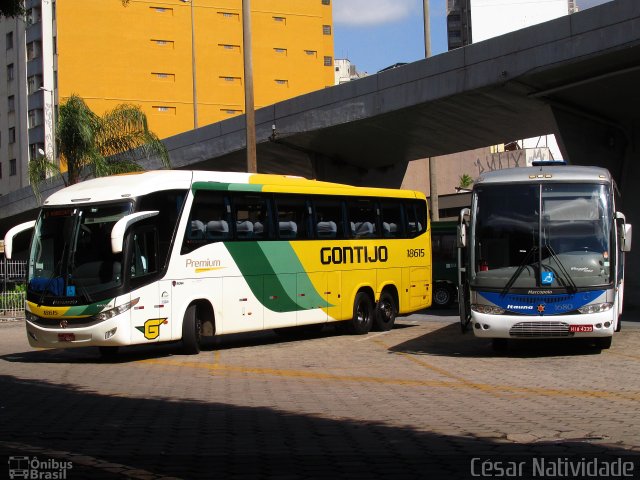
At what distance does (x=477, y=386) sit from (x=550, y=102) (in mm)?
13689

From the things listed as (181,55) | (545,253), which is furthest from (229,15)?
(545,253)

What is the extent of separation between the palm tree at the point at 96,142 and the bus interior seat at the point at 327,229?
41.2 feet

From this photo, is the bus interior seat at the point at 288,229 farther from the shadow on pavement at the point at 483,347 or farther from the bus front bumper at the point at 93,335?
the bus front bumper at the point at 93,335

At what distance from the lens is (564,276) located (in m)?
14.8

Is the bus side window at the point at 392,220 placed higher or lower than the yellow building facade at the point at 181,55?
lower

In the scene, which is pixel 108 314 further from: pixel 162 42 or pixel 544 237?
pixel 162 42

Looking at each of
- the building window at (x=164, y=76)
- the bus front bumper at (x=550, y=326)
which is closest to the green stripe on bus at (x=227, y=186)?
the bus front bumper at (x=550, y=326)

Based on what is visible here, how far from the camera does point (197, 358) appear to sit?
16.6 m

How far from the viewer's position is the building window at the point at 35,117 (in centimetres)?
6606

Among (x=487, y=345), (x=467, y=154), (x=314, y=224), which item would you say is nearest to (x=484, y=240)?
(x=487, y=345)

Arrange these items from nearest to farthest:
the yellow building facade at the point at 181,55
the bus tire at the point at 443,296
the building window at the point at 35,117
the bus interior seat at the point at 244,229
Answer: the bus interior seat at the point at 244,229 < the bus tire at the point at 443,296 < the building window at the point at 35,117 < the yellow building facade at the point at 181,55

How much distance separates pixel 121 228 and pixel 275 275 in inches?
176

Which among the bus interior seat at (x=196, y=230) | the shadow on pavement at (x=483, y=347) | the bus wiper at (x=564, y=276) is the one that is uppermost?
the bus interior seat at (x=196, y=230)

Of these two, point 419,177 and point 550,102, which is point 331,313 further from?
point 419,177
